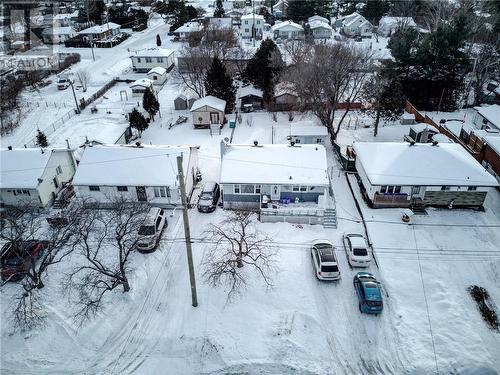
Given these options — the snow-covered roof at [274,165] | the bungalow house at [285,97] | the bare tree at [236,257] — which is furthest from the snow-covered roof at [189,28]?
the bare tree at [236,257]

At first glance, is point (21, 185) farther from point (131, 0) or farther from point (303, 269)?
point (131, 0)

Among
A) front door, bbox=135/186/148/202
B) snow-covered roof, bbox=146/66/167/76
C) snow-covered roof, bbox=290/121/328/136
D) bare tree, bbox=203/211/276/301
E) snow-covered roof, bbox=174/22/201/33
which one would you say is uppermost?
snow-covered roof, bbox=174/22/201/33

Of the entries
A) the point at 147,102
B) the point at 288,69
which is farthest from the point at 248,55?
the point at 147,102

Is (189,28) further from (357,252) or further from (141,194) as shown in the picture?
(357,252)

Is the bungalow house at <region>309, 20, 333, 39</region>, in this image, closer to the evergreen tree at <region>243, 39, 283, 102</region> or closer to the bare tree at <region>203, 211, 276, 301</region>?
the evergreen tree at <region>243, 39, 283, 102</region>

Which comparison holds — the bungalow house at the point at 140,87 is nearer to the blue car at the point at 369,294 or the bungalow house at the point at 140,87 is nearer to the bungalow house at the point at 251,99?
the bungalow house at the point at 251,99

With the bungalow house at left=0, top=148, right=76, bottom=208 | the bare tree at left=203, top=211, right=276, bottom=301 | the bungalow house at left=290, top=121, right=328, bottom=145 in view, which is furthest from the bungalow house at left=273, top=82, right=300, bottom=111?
the bungalow house at left=0, top=148, right=76, bottom=208

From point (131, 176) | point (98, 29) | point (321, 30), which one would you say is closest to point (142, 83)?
point (131, 176)
